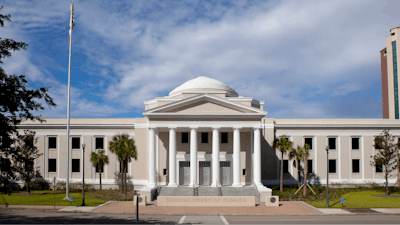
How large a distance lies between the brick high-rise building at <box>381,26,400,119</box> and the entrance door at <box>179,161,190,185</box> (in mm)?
48973

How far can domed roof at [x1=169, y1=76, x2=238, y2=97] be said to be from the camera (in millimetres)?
43188

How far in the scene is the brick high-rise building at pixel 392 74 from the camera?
6144cm

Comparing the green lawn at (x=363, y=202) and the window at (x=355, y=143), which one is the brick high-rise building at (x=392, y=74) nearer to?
the window at (x=355, y=143)

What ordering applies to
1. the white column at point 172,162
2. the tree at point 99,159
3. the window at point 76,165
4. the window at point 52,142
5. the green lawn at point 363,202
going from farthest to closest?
the window at point 52,142, the window at point 76,165, the tree at point 99,159, the white column at point 172,162, the green lawn at point 363,202

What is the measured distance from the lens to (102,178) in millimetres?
42125

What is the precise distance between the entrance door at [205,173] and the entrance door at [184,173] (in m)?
1.63

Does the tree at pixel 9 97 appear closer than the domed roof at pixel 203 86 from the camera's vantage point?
Yes

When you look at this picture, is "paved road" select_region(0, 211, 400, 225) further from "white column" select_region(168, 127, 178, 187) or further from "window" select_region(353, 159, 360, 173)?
"window" select_region(353, 159, 360, 173)

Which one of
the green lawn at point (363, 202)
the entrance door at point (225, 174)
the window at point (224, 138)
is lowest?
the green lawn at point (363, 202)

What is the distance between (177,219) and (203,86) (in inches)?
937

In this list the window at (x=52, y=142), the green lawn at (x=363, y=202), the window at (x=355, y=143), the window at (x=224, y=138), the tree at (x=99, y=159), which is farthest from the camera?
the window at (x=355, y=143)

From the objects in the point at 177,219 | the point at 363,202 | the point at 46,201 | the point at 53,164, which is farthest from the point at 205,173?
the point at 53,164

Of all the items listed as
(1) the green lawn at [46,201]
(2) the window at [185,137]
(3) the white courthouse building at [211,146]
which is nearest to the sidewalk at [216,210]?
(1) the green lawn at [46,201]

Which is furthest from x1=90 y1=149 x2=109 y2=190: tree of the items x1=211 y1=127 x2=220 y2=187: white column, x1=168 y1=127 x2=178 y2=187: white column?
x1=211 y1=127 x2=220 y2=187: white column
